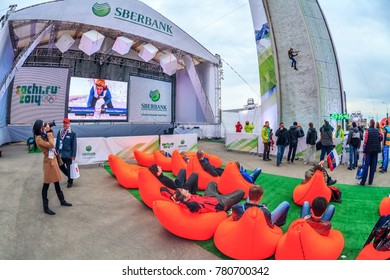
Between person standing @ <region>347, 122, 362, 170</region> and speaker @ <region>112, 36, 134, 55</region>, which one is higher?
speaker @ <region>112, 36, 134, 55</region>

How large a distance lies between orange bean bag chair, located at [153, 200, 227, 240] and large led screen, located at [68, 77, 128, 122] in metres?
16.3

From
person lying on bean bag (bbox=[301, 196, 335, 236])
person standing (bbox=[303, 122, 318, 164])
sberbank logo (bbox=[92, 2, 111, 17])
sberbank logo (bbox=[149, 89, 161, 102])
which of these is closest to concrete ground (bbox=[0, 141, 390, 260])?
person lying on bean bag (bbox=[301, 196, 335, 236])

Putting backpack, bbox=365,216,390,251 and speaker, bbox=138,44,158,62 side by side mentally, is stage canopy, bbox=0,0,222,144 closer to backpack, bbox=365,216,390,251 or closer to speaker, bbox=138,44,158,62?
speaker, bbox=138,44,158,62

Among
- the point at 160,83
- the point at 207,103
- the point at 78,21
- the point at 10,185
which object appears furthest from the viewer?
the point at 160,83

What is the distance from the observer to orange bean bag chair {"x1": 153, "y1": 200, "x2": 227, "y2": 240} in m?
3.06

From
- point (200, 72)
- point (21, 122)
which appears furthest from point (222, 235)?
point (200, 72)

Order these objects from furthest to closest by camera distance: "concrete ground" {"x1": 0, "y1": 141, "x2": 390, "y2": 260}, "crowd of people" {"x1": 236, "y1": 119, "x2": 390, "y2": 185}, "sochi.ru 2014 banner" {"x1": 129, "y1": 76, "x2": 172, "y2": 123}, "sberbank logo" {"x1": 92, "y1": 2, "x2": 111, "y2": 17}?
"sochi.ru 2014 banner" {"x1": 129, "y1": 76, "x2": 172, "y2": 123} → "sberbank logo" {"x1": 92, "y1": 2, "x2": 111, "y2": 17} → "crowd of people" {"x1": 236, "y1": 119, "x2": 390, "y2": 185} → "concrete ground" {"x1": 0, "y1": 141, "x2": 390, "y2": 260}

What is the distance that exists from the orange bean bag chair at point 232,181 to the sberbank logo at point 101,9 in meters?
13.4

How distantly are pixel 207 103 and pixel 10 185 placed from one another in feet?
48.9

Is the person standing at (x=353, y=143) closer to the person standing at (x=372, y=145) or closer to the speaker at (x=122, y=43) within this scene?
the person standing at (x=372, y=145)

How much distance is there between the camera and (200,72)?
802 inches

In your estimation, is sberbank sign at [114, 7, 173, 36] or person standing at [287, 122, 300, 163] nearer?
person standing at [287, 122, 300, 163]

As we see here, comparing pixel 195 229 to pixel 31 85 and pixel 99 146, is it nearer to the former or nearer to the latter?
pixel 99 146

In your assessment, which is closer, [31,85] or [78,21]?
[78,21]
